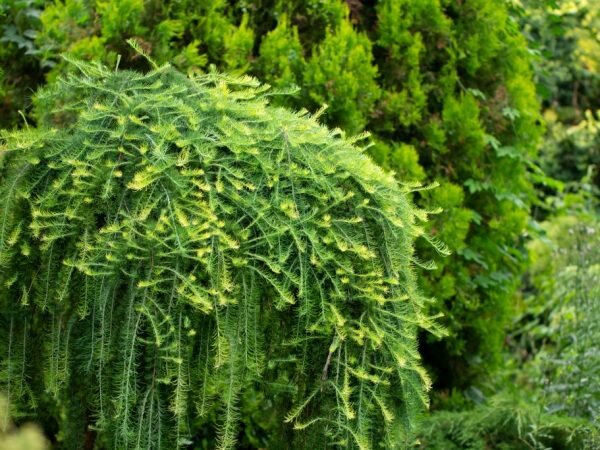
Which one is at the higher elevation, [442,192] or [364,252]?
[364,252]

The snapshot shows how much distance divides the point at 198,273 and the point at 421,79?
224 cm

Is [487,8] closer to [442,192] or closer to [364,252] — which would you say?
[442,192]

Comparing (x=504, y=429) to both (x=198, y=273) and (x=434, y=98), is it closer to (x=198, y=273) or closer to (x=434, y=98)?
(x=434, y=98)

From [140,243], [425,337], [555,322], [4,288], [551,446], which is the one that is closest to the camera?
[140,243]

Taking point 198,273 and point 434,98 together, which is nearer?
point 198,273

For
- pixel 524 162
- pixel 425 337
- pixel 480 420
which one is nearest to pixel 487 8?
pixel 524 162

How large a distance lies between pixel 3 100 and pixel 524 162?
289cm

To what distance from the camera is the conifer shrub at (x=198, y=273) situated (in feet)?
8.21

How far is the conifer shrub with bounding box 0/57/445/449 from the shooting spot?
98.6 inches

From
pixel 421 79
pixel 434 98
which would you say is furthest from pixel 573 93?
pixel 421 79

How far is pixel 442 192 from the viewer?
4.18m

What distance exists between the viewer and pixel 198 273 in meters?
2.52

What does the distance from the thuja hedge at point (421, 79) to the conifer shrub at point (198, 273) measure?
978mm

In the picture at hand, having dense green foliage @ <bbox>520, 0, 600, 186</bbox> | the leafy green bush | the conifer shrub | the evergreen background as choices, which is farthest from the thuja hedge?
dense green foliage @ <bbox>520, 0, 600, 186</bbox>
